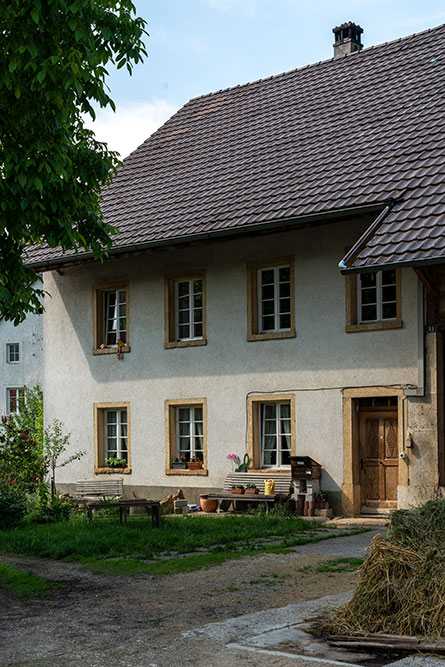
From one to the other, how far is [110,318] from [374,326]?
24.7 ft

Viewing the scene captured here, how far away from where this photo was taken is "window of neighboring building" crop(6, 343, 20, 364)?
47525 mm

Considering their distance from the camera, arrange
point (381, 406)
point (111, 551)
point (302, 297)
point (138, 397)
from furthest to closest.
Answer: point (138, 397), point (302, 297), point (381, 406), point (111, 551)

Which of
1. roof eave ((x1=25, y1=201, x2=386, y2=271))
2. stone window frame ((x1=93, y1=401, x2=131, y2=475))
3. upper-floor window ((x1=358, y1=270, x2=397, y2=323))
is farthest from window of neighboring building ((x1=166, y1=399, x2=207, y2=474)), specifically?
upper-floor window ((x1=358, y1=270, x2=397, y2=323))

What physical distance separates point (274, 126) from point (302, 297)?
5397 millimetres

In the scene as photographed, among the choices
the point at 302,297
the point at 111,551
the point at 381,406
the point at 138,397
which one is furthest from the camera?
the point at 138,397

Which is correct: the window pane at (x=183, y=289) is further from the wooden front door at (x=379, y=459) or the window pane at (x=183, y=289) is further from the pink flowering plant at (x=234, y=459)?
the wooden front door at (x=379, y=459)

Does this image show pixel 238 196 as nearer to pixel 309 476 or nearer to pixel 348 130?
pixel 348 130

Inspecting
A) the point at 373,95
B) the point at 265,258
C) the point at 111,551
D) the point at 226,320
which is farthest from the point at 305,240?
the point at 111,551

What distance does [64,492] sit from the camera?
23156 millimetres

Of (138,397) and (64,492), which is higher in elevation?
(138,397)

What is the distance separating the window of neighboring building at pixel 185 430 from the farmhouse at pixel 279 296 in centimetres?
4

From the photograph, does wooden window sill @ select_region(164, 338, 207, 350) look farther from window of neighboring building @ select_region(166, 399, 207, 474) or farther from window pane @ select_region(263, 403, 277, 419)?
window pane @ select_region(263, 403, 277, 419)

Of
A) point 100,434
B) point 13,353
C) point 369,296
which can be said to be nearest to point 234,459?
point 100,434

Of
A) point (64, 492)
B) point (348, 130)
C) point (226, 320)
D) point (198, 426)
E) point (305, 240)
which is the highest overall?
point (348, 130)
